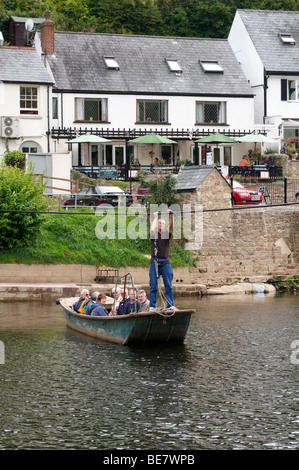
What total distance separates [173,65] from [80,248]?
69.1 ft

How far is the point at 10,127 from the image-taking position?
4450cm

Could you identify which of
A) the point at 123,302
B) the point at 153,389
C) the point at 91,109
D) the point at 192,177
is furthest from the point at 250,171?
the point at 153,389

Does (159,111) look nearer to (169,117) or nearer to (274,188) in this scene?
(169,117)

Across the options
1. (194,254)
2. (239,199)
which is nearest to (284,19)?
(239,199)

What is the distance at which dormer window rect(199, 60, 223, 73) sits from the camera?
170ft

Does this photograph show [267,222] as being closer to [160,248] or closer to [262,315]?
[262,315]

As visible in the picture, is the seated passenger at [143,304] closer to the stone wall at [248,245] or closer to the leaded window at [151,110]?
the stone wall at [248,245]

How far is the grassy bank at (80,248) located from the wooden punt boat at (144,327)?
10.2 meters

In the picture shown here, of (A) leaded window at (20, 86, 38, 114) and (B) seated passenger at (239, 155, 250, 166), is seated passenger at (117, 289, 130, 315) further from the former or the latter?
(A) leaded window at (20, 86, 38, 114)

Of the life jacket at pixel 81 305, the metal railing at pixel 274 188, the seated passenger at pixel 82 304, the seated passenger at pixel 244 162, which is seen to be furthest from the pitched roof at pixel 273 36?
the life jacket at pixel 81 305

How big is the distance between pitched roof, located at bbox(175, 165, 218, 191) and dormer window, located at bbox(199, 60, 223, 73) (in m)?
17.6

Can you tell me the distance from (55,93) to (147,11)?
20.3 metres

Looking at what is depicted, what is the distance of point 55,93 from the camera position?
47.8 meters

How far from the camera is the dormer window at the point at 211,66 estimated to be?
51.8m
